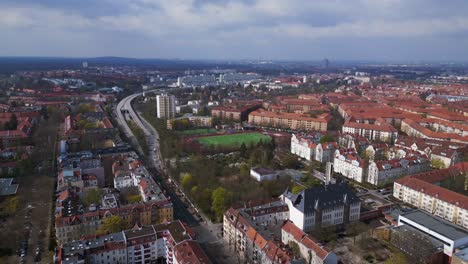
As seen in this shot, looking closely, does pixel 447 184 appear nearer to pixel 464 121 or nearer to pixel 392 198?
pixel 392 198

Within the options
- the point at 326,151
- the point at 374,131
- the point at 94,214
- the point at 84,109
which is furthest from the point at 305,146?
the point at 84,109

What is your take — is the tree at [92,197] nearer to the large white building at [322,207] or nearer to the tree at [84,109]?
the large white building at [322,207]

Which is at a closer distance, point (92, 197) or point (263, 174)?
point (92, 197)

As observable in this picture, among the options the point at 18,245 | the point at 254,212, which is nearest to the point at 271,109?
the point at 254,212

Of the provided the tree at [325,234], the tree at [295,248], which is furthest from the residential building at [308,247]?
the tree at [325,234]

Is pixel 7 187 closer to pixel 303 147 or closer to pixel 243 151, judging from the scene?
pixel 243 151
